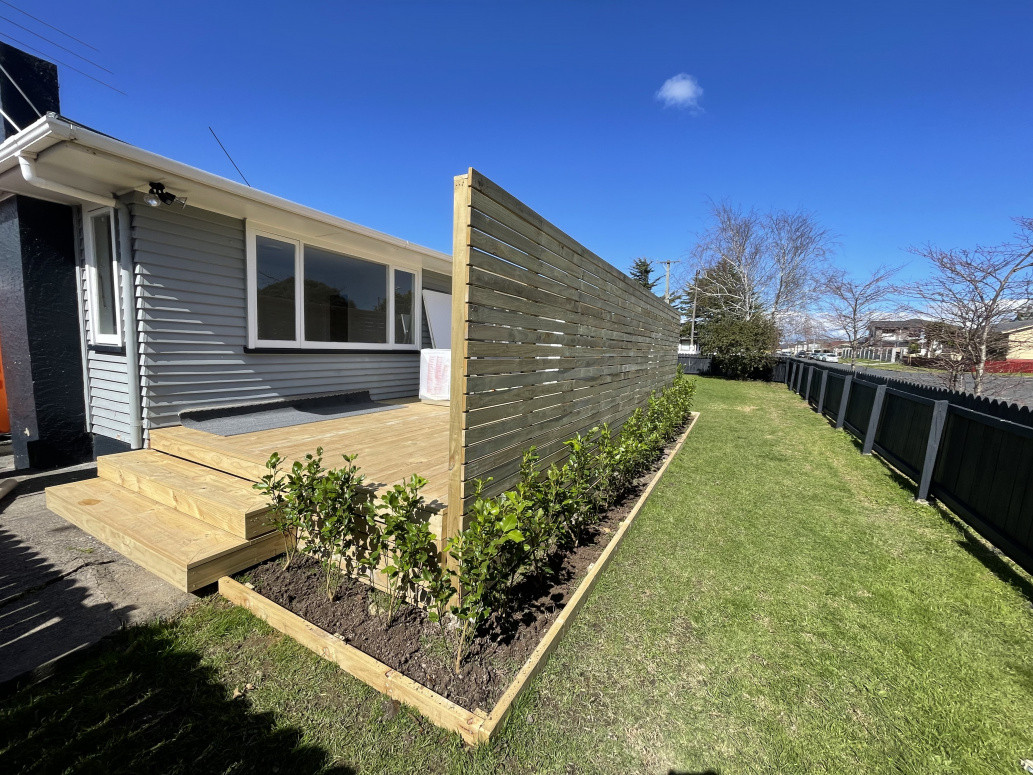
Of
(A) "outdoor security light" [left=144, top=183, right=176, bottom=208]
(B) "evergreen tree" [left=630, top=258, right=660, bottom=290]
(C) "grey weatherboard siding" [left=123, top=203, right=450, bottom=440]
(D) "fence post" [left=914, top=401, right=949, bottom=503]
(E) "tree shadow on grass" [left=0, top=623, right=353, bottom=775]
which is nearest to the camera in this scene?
(E) "tree shadow on grass" [left=0, top=623, right=353, bottom=775]

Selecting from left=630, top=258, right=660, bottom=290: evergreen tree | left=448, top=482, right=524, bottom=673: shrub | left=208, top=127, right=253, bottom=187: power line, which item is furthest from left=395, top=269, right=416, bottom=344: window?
left=630, top=258, right=660, bottom=290: evergreen tree

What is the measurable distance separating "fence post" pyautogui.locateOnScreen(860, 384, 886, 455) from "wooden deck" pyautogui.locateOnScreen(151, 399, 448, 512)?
21.6ft

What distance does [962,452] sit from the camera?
13.7 feet

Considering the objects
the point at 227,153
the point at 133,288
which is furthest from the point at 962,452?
the point at 227,153

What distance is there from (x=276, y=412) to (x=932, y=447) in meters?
7.31

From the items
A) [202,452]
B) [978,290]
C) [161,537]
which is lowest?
[161,537]

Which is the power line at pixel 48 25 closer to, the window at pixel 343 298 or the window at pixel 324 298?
the window at pixel 324 298

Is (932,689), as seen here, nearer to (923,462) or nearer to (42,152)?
(923,462)

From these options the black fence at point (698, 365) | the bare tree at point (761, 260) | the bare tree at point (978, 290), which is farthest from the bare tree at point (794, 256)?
the bare tree at point (978, 290)

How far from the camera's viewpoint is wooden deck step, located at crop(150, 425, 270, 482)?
312cm

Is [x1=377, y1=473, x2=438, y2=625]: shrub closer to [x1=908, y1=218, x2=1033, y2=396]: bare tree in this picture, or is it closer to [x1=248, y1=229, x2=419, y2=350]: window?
[x1=248, y1=229, x2=419, y2=350]: window

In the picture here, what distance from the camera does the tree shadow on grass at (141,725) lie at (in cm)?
155

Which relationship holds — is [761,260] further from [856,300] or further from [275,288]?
[275,288]

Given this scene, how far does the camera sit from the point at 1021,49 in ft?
23.6
